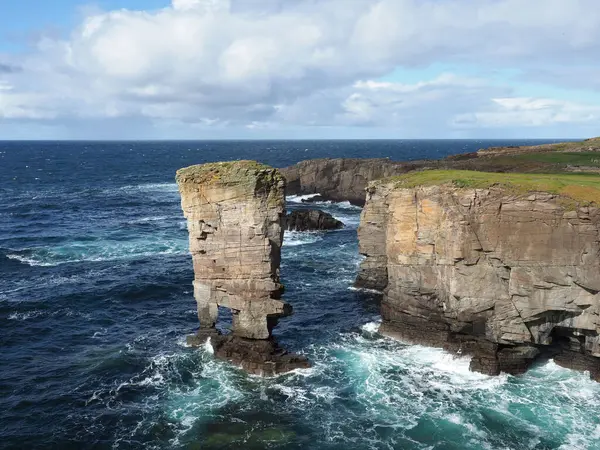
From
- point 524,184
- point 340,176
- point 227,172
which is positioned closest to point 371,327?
point 524,184

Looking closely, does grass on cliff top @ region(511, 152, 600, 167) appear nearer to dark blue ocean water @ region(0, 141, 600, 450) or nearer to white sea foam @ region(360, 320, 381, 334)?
dark blue ocean water @ region(0, 141, 600, 450)

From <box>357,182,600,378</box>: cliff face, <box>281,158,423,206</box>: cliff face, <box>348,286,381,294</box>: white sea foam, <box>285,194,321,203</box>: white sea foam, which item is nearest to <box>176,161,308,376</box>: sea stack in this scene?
<box>357,182,600,378</box>: cliff face

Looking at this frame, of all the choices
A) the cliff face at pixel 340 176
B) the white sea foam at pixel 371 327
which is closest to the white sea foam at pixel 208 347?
the white sea foam at pixel 371 327

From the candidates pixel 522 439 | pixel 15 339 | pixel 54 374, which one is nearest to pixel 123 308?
pixel 15 339

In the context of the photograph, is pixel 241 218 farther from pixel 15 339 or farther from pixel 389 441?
pixel 15 339

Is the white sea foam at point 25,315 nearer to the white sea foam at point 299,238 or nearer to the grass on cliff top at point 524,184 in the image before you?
the grass on cliff top at point 524,184

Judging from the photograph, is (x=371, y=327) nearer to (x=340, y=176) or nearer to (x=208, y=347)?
(x=208, y=347)
